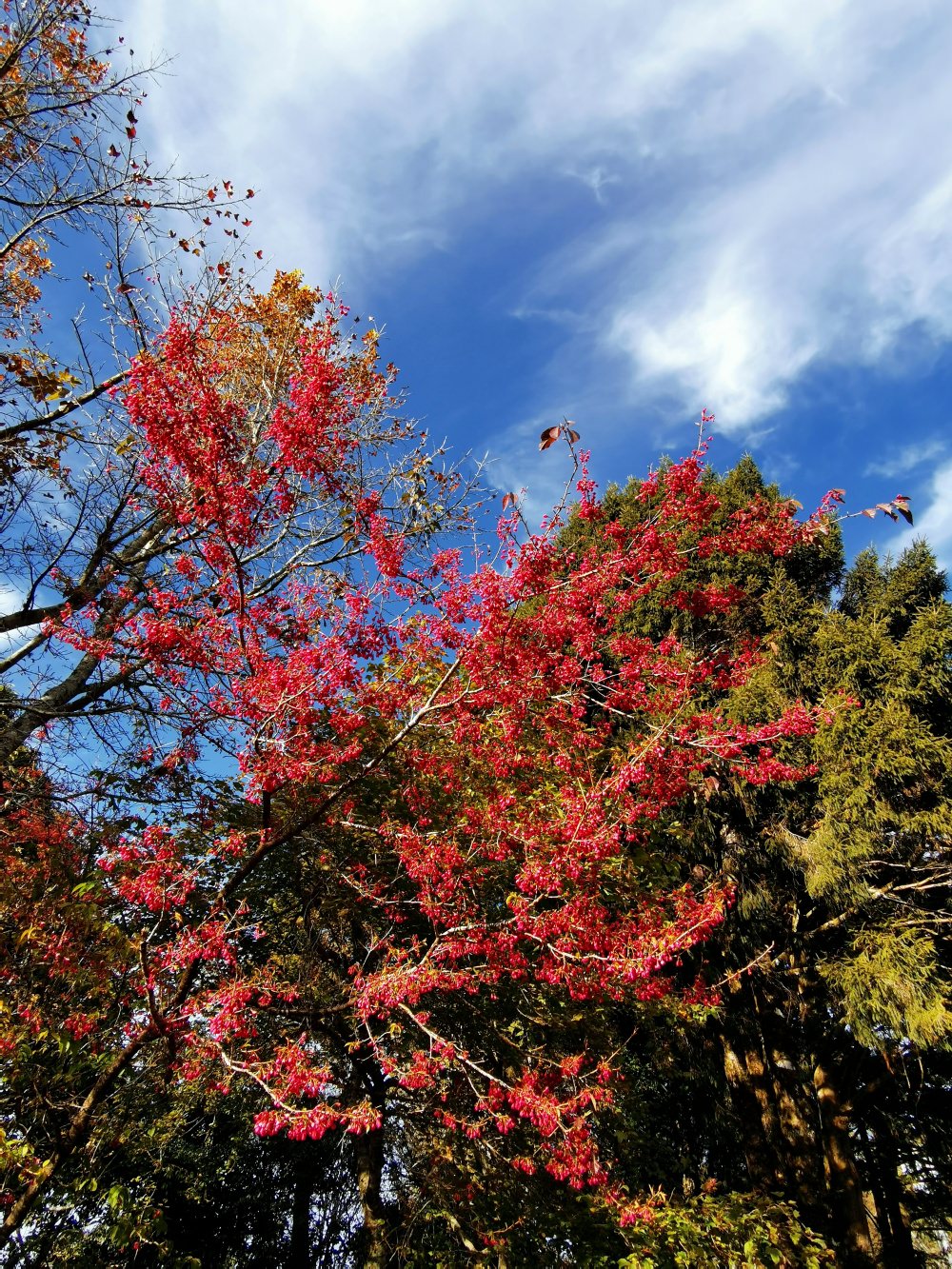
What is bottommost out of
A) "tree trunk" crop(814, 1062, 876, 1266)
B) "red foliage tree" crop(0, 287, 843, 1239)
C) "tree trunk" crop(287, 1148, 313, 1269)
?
"tree trunk" crop(287, 1148, 313, 1269)

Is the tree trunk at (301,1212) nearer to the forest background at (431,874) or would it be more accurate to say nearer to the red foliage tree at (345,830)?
the forest background at (431,874)

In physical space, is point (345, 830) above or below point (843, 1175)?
above

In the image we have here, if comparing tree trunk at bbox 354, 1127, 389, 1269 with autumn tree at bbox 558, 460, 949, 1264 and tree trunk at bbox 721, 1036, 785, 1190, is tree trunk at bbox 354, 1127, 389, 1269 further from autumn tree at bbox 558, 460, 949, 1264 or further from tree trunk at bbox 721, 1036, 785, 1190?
tree trunk at bbox 721, 1036, 785, 1190

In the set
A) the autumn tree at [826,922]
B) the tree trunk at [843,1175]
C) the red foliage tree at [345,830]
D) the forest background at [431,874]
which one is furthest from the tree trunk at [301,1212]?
the tree trunk at [843,1175]

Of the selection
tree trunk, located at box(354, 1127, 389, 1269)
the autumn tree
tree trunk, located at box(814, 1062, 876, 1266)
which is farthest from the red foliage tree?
tree trunk, located at box(814, 1062, 876, 1266)

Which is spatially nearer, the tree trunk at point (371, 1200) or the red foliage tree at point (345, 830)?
the red foliage tree at point (345, 830)

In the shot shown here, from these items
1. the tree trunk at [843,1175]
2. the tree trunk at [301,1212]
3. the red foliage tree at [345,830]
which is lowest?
the tree trunk at [301,1212]

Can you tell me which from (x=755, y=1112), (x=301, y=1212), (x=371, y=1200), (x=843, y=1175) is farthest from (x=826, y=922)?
(x=301, y=1212)

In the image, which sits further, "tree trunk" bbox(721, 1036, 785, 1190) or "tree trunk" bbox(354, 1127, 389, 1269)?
"tree trunk" bbox(721, 1036, 785, 1190)

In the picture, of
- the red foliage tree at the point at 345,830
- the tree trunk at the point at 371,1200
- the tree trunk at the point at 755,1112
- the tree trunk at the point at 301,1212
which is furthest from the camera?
the tree trunk at the point at 301,1212

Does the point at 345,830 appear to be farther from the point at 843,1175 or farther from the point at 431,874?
the point at 843,1175

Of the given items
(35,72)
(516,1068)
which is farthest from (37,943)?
(35,72)

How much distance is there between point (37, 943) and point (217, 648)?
256cm

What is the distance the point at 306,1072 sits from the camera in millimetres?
4180
